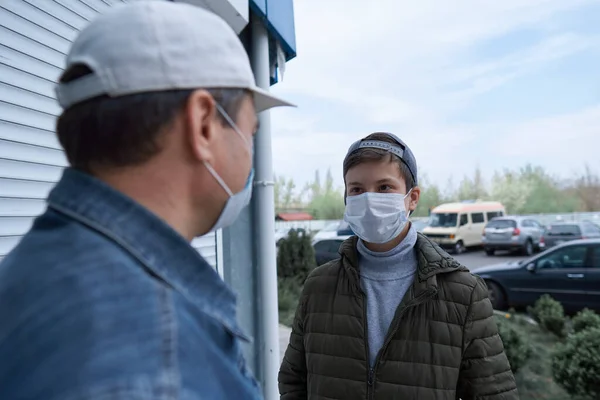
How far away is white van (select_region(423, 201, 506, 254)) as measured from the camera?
20047 mm

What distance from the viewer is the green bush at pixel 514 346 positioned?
4840 millimetres

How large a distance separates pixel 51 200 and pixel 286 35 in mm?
4117

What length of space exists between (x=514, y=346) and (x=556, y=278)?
12.1ft

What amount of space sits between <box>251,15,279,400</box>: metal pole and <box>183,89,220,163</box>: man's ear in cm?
304

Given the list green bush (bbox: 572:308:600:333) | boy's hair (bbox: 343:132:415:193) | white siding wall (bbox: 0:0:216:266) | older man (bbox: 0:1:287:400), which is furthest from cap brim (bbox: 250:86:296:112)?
green bush (bbox: 572:308:600:333)

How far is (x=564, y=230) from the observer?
1695cm

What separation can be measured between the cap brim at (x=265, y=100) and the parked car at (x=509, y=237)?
19308 mm

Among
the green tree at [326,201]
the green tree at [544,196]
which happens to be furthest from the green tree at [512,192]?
the green tree at [326,201]

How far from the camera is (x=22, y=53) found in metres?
2.17

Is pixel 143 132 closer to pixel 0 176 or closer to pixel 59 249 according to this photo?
pixel 59 249

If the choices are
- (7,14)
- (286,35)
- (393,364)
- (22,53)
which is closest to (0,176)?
(22,53)

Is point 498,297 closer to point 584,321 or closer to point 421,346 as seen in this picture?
point 584,321

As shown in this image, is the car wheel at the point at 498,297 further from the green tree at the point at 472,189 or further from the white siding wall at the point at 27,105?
the green tree at the point at 472,189

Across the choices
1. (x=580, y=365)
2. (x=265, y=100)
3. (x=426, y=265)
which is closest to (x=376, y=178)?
(x=426, y=265)
